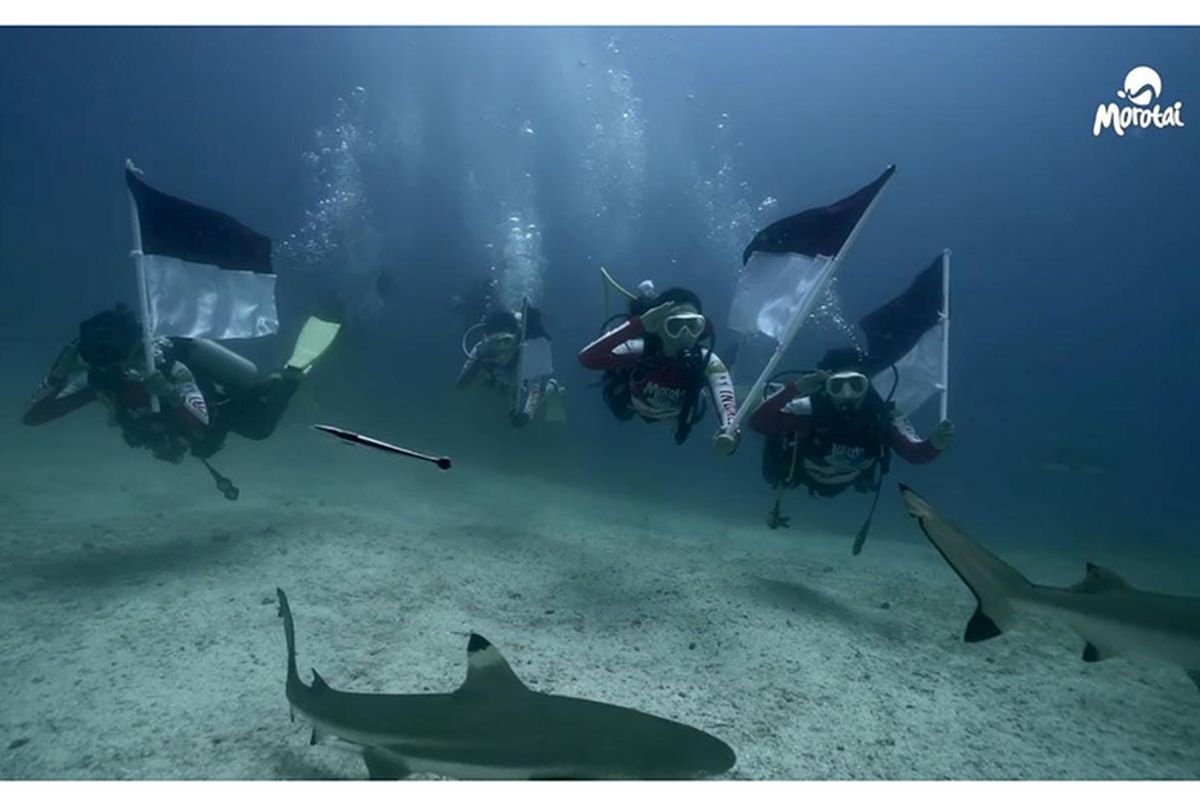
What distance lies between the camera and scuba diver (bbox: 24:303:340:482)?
26.8 ft

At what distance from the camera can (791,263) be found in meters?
8.18

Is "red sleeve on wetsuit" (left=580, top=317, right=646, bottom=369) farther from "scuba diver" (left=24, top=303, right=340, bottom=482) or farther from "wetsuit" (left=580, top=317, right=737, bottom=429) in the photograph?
"scuba diver" (left=24, top=303, right=340, bottom=482)

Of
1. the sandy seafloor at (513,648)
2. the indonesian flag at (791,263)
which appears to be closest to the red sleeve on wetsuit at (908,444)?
the sandy seafloor at (513,648)

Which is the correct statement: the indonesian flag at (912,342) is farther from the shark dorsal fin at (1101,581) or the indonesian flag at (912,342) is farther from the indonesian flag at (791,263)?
the shark dorsal fin at (1101,581)

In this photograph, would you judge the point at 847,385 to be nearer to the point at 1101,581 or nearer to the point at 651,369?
the point at 651,369

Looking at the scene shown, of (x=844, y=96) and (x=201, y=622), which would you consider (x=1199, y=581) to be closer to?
(x=201, y=622)

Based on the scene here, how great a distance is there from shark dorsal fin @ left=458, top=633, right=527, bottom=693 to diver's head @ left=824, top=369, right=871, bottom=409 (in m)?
6.14

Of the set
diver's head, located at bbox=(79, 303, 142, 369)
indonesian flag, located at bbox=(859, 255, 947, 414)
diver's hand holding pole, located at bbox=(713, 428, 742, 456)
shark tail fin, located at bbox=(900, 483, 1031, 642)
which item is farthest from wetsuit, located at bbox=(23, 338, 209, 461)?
indonesian flag, located at bbox=(859, 255, 947, 414)

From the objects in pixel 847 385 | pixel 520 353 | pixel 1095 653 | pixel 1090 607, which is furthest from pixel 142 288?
pixel 1095 653

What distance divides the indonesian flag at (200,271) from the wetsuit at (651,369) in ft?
15.3

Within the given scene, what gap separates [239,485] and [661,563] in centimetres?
1113

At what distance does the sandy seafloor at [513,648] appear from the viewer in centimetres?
483

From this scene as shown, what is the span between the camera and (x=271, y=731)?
15.7 feet

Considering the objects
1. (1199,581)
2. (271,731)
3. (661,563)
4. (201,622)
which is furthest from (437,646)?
(1199,581)
